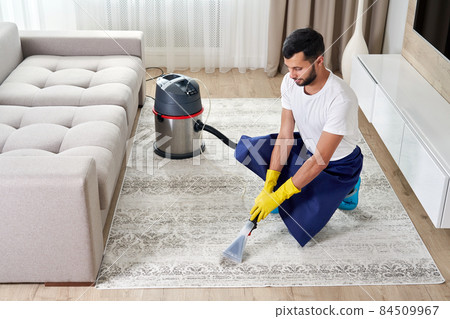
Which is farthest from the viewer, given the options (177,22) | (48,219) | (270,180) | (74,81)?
(177,22)

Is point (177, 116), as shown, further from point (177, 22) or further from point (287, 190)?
point (177, 22)

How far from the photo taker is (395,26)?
13.1 ft

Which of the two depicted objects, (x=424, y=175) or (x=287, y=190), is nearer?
(x=287, y=190)

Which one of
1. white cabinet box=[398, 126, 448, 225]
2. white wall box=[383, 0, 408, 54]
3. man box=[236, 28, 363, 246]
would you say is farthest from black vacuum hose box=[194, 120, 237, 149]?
white wall box=[383, 0, 408, 54]

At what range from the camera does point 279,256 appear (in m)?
2.38

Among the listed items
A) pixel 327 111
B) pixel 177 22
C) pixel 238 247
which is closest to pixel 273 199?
pixel 238 247

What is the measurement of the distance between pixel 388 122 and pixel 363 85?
518 millimetres

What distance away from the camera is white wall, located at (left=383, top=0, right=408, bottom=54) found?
385cm

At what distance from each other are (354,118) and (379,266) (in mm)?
594

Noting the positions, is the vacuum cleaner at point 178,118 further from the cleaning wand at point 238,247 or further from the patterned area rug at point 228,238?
the cleaning wand at point 238,247

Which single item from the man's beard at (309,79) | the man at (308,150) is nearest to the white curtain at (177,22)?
the man at (308,150)

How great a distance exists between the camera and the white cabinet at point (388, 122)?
2848 millimetres

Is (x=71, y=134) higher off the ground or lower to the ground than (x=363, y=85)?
higher

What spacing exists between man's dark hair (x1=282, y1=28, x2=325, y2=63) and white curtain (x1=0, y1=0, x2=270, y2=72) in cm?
222
